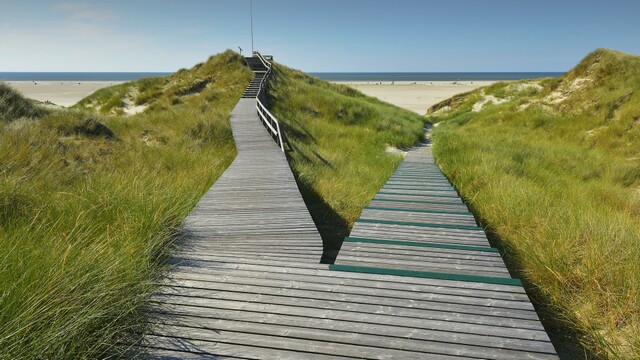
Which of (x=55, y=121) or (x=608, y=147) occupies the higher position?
(x=55, y=121)

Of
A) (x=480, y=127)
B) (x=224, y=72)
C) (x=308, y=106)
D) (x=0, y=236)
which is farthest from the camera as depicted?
(x=224, y=72)

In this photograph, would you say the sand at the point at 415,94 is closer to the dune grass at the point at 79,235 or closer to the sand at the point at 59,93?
the dune grass at the point at 79,235

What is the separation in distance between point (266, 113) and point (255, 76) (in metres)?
16.5

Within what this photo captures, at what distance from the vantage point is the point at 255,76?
3014cm

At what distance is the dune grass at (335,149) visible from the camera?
8117 mm

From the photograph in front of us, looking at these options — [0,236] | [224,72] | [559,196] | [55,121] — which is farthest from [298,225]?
[224,72]

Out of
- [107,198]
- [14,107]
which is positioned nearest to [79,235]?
[107,198]

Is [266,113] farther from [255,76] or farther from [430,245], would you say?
[255,76]

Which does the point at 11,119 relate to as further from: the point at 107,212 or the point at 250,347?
the point at 250,347

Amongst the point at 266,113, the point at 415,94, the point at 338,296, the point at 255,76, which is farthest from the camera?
the point at 415,94

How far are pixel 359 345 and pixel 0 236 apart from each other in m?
3.50

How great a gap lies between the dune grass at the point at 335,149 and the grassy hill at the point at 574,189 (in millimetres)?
2639

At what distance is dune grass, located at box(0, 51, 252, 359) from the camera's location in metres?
2.43

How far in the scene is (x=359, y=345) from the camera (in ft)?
8.87
